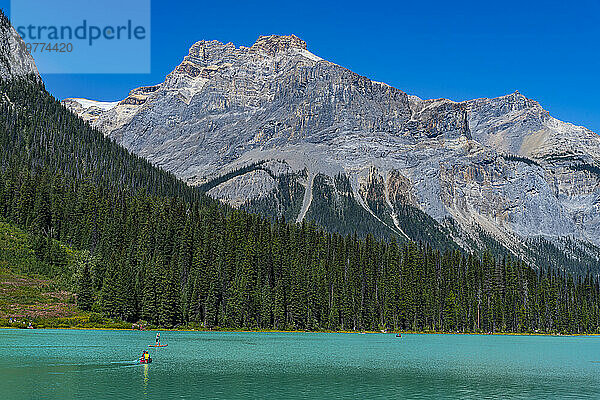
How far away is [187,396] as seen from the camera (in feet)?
145

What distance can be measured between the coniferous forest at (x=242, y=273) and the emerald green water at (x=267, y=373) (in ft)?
165

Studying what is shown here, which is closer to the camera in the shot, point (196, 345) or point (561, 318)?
point (196, 345)

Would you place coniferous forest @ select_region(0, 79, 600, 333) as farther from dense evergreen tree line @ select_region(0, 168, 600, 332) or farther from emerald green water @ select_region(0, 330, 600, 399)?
emerald green water @ select_region(0, 330, 600, 399)

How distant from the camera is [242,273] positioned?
15488 centimetres

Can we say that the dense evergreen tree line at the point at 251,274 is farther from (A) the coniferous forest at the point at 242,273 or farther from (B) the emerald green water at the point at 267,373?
(B) the emerald green water at the point at 267,373

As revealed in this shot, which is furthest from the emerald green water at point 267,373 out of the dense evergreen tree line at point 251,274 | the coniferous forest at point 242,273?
the coniferous forest at point 242,273

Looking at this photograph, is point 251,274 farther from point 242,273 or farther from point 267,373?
point 267,373

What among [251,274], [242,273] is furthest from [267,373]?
[251,274]

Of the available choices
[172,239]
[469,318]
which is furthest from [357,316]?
[172,239]

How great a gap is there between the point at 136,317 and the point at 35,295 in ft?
72.1

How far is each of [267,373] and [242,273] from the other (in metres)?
96.8

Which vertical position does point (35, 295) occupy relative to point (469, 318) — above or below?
above

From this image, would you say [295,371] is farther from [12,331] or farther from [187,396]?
[12,331]

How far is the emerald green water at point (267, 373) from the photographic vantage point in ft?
155
